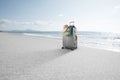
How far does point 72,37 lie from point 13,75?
3976 mm

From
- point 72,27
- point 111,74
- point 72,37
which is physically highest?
point 72,27

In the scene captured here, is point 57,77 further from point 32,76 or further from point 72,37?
point 72,37

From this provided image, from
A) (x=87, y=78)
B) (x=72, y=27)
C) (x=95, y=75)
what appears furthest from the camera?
(x=72, y=27)

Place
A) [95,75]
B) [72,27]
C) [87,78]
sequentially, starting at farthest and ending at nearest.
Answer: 1. [72,27]
2. [95,75]
3. [87,78]

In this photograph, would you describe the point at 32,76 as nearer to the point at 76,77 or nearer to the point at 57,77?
the point at 57,77

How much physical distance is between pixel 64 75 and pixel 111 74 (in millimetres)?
1018

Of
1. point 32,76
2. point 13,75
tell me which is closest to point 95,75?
point 32,76

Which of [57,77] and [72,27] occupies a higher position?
[72,27]

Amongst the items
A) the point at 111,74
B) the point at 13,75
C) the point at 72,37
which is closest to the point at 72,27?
the point at 72,37

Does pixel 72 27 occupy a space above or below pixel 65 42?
above

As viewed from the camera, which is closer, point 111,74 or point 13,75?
point 13,75

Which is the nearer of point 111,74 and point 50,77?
point 50,77

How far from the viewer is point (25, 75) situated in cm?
234

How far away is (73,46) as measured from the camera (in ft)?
19.7
